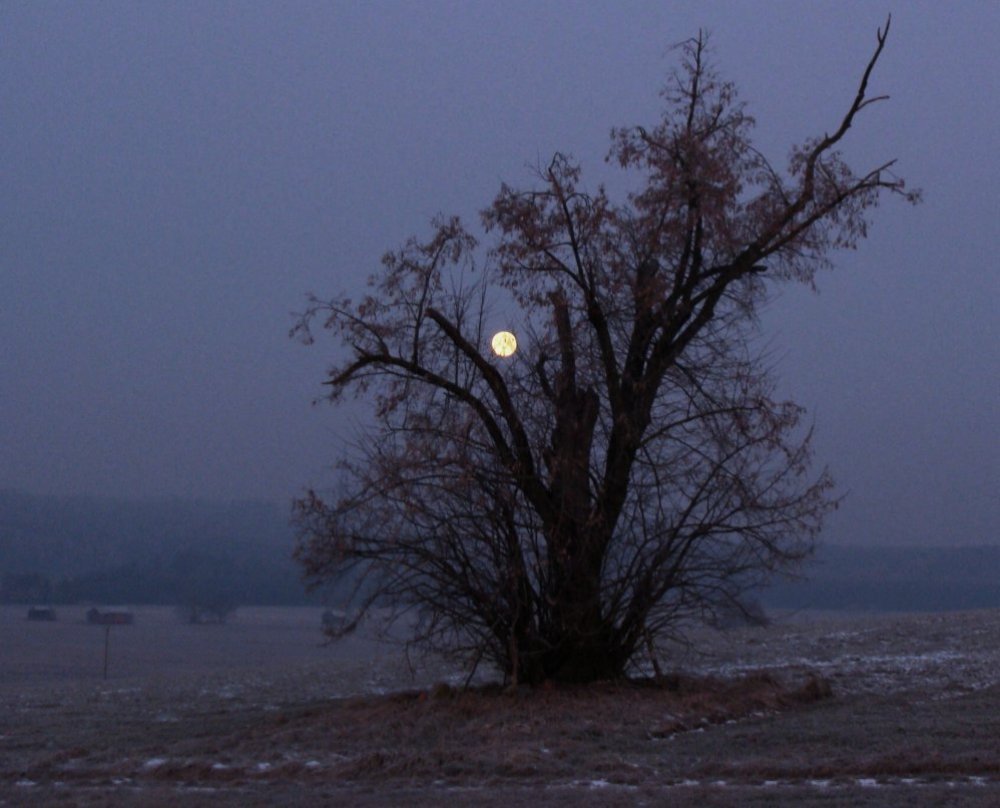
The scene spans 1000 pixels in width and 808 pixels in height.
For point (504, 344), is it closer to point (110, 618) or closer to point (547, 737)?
point (547, 737)

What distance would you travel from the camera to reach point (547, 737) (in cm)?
1166

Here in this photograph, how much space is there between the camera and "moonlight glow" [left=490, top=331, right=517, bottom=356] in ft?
48.0

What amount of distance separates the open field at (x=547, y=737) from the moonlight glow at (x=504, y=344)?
12.1 ft

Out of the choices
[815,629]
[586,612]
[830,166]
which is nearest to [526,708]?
[586,612]

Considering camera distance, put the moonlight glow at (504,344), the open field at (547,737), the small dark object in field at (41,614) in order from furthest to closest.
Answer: the small dark object in field at (41,614) → the moonlight glow at (504,344) → the open field at (547,737)

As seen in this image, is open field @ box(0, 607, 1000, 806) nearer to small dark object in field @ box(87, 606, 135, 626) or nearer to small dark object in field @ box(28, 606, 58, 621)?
small dark object in field @ box(87, 606, 135, 626)

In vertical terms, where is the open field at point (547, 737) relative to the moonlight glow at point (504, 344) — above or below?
below

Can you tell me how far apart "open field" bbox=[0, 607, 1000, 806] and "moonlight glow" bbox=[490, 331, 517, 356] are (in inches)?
146

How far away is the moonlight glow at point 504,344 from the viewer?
48.0ft

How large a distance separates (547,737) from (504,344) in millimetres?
4745

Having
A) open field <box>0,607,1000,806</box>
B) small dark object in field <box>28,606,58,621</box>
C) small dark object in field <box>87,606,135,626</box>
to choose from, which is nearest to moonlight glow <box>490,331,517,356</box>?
open field <box>0,607,1000,806</box>

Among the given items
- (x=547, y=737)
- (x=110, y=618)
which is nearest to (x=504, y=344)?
(x=547, y=737)

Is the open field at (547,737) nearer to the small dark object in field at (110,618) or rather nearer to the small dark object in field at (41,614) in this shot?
the small dark object in field at (110,618)

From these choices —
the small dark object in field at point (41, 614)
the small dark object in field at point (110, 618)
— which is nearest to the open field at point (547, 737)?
the small dark object in field at point (110, 618)
